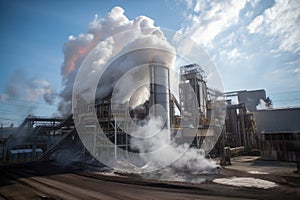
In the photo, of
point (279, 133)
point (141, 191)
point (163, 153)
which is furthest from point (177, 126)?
point (141, 191)

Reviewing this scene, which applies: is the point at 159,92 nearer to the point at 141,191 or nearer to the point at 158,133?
the point at 158,133

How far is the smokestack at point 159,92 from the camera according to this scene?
19.1m

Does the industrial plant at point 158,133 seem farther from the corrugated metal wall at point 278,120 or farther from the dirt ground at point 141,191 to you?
the dirt ground at point 141,191

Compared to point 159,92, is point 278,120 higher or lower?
lower

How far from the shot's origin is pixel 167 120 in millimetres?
19156

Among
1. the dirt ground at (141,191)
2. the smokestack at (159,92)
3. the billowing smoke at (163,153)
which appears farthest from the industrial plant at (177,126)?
the dirt ground at (141,191)

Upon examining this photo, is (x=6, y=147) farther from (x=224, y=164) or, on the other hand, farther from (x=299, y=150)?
(x=299, y=150)

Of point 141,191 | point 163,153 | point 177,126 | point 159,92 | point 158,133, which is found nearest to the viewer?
point 141,191

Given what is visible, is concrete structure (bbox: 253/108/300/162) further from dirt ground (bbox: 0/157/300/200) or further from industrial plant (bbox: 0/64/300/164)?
dirt ground (bbox: 0/157/300/200)

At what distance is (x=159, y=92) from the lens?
64.6ft

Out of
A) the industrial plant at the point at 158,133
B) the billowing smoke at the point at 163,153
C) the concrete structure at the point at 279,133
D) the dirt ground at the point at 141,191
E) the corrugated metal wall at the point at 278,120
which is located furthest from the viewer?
the corrugated metal wall at the point at 278,120

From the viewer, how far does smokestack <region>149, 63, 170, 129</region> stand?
19.1 metres

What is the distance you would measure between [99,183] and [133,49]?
1199 centimetres

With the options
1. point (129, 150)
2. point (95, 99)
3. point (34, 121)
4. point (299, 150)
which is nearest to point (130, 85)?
point (95, 99)
